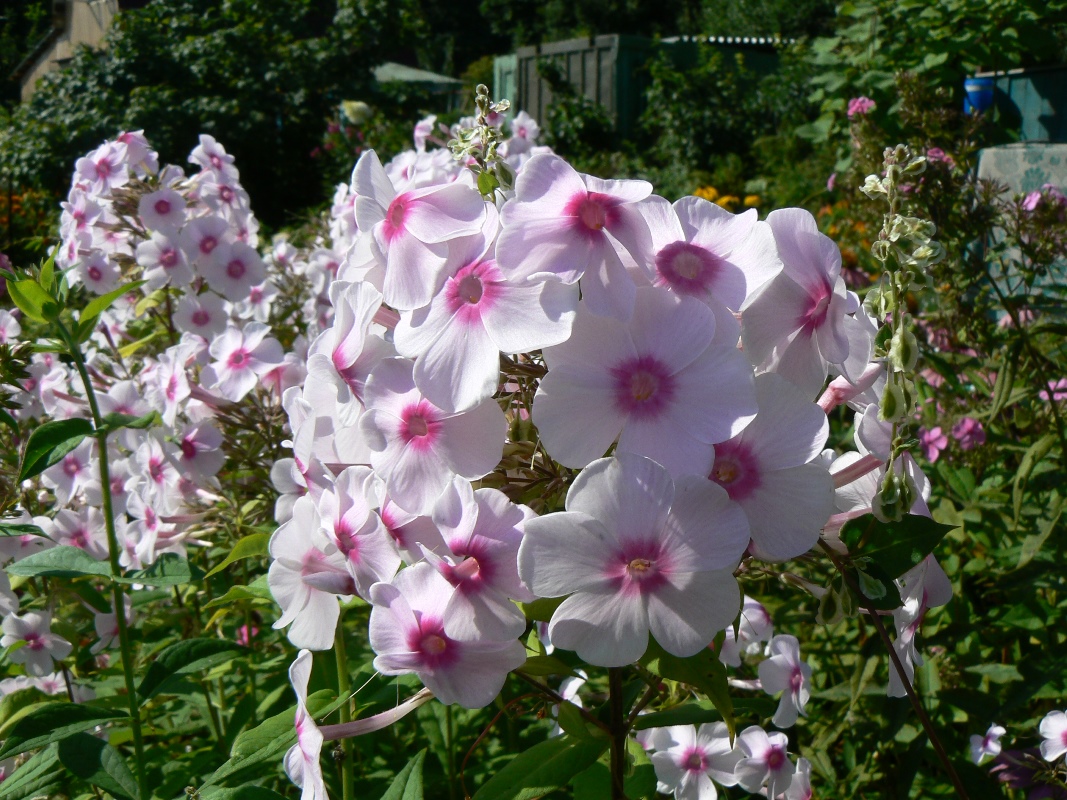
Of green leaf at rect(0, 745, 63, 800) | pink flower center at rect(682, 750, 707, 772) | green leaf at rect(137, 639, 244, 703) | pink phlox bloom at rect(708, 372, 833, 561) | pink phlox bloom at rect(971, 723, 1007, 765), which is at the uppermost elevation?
pink phlox bloom at rect(708, 372, 833, 561)

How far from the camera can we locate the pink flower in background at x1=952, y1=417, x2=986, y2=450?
220 centimetres

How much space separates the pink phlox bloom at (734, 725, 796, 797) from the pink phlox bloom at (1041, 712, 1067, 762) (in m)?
0.50

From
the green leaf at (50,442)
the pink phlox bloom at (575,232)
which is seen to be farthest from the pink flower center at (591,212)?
the green leaf at (50,442)

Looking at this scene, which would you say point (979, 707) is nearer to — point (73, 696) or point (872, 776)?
point (872, 776)

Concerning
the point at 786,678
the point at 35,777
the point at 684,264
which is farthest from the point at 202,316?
the point at 684,264

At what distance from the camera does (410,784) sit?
3.25ft

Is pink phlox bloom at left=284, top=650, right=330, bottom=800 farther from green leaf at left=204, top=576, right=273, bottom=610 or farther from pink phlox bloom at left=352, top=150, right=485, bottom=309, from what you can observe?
pink phlox bloom at left=352, top=150, right=485, bottom=309

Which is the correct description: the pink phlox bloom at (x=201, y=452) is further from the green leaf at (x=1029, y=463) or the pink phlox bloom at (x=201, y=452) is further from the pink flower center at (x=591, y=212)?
the green leaf at (x=1029, y=463)

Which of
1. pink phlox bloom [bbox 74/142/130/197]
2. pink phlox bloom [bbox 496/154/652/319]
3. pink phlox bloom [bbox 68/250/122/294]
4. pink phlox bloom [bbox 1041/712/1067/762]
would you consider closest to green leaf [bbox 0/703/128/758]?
pink phlox bloom [bbox 496/154/652/319]

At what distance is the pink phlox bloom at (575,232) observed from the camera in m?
0.66

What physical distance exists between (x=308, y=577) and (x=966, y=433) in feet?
6.14

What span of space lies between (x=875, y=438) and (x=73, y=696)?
1618mm

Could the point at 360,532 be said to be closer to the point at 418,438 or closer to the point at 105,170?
the point at 418,438

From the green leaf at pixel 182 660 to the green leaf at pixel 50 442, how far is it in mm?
289
